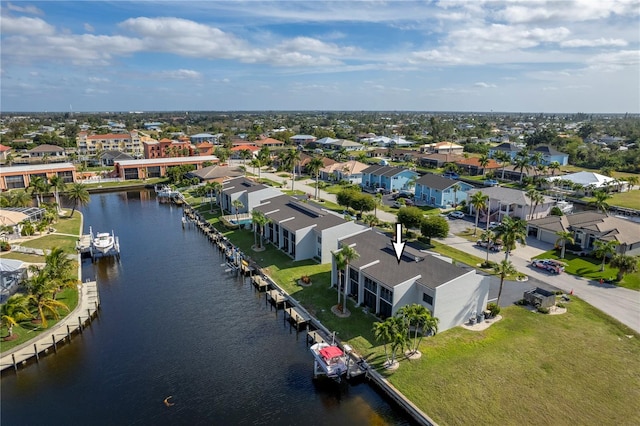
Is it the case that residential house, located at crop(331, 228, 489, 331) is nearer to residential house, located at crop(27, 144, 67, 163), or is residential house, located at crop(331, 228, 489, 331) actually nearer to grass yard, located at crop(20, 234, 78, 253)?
grass yard, located at crop(20, 234, 78, 253)

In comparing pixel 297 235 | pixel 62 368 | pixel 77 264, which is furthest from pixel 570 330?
pixel 77 264

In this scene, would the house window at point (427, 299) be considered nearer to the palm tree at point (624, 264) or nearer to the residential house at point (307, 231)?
the residential house at point (307, 231)

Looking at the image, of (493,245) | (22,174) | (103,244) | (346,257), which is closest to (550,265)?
(493,245)

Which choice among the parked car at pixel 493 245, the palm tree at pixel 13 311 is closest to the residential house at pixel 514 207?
the parked car at pixel 493 245

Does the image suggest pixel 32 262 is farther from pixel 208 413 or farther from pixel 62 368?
pixel 208 413

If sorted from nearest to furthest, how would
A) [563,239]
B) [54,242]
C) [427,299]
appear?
[427,299] → [563,239] → [54,242]

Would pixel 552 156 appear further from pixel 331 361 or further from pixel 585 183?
pixel 331 361
